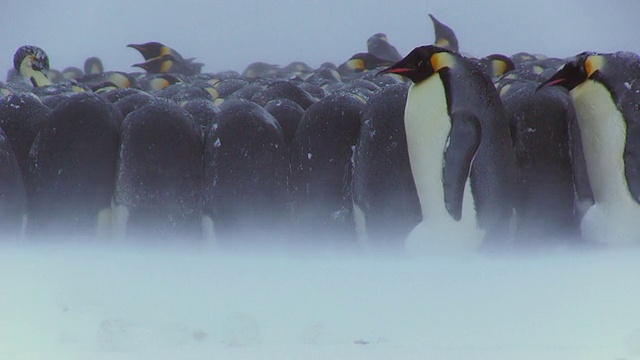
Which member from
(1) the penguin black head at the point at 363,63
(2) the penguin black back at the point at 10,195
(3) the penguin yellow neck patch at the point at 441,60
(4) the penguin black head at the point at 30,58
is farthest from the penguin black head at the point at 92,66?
(3) the penguin yellow neck patch at the point at 441,60

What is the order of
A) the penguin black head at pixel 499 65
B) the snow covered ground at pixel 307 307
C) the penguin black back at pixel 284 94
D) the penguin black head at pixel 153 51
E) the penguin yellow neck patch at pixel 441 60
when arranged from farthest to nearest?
the penguin black head at pixel 153 51, the penguin black head at pixel 499 65, the penguin black back at pixel 284 94, the penguin yellow neck patch at pixel 441 60, the snow covered ground at pixel 307 307

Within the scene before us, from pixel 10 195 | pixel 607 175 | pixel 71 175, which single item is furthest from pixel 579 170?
pixel 10 195

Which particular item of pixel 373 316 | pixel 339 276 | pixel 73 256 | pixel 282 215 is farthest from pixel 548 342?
pixel 73 256

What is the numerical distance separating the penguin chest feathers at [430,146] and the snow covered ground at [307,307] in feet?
0.45

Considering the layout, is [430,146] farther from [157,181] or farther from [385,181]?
[157,181]

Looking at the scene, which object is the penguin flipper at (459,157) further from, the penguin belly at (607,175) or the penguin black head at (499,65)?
the penguin black head at (499,65)

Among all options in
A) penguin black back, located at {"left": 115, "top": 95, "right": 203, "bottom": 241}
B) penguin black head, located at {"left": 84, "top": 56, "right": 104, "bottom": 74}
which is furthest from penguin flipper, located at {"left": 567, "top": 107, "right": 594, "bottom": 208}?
penguin black head, located at {"left": 84, "top": 56, "right": 104, "bottom": 74}

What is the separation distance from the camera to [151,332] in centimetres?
138

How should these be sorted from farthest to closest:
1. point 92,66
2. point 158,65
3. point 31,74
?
1. point 92,66
2. point 158,65
3. point 31,74

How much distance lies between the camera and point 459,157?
71.4 inches

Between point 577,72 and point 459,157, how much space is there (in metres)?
0.42

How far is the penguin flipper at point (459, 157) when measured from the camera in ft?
5.92

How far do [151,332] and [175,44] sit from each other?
25.3 feet

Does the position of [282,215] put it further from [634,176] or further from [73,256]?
[634,176]
